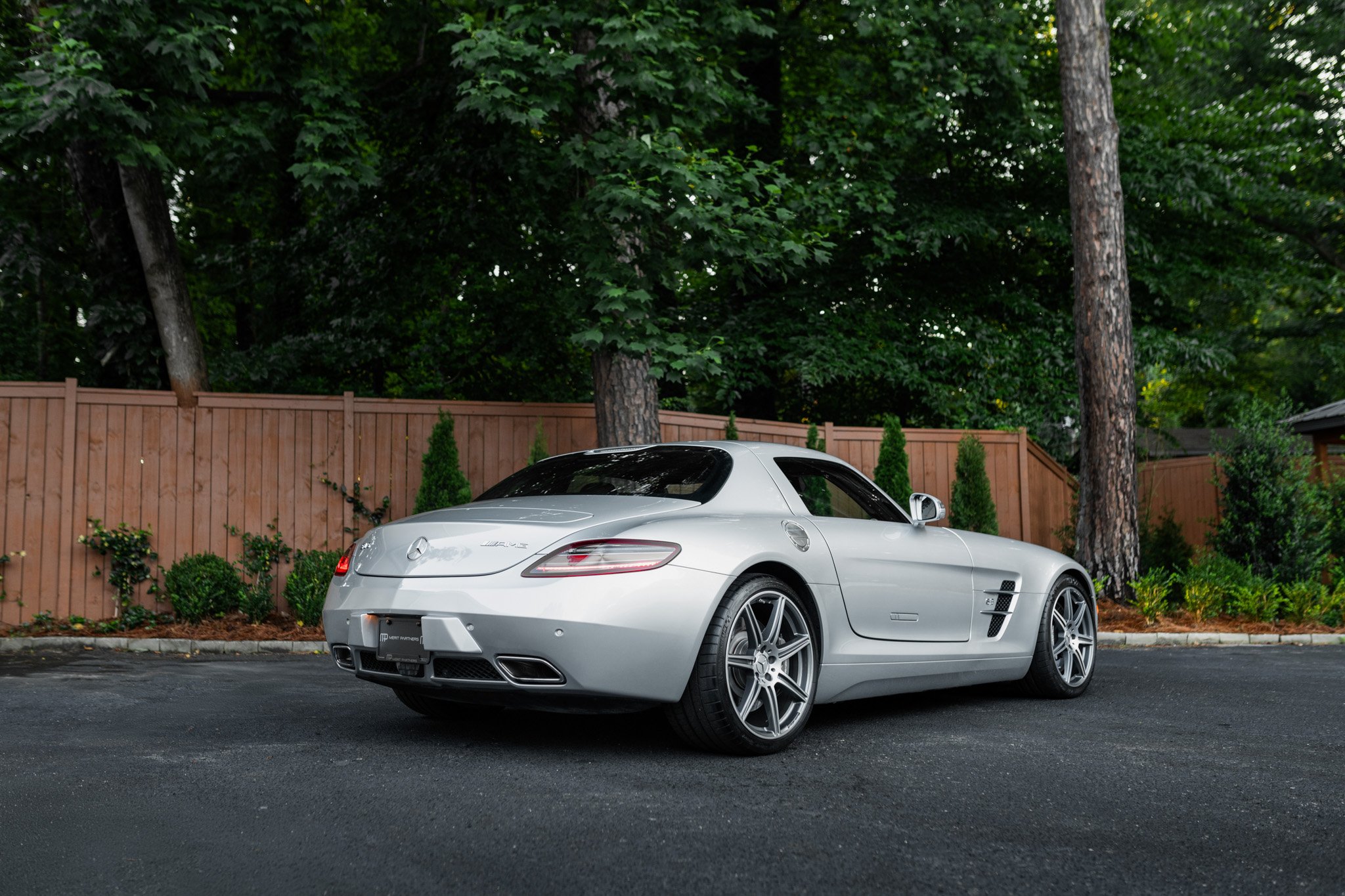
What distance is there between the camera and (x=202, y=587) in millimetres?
10914

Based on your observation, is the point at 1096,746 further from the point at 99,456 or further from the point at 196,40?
the point at 99,456

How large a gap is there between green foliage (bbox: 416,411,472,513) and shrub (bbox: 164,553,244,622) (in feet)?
6.26

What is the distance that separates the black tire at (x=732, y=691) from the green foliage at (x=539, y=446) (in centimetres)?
737

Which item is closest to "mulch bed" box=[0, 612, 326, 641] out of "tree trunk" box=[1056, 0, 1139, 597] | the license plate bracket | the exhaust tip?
the license plate bracket

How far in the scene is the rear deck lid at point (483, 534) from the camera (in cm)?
469

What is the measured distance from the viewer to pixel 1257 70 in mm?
22875

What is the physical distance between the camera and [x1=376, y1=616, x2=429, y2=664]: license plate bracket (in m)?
4.70

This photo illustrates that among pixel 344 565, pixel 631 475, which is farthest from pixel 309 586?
pixel 631 475

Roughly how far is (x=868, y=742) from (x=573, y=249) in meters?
7.02

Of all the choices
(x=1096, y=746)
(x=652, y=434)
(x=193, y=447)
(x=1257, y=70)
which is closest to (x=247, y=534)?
(x=193, y=447)

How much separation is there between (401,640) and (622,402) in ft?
23.9

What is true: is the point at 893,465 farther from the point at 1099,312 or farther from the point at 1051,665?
the point at 1051,665

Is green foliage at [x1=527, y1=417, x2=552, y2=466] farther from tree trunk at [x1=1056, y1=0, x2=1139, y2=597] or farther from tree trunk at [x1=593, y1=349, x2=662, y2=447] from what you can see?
tree trunk at [x1=1056, y1=0, x2=1139, y2=597]

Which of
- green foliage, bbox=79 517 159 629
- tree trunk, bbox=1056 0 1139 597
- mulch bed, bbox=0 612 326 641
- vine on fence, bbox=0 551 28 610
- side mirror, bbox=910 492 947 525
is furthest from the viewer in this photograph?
tree trunk, bbox=1056 0 1139 597
